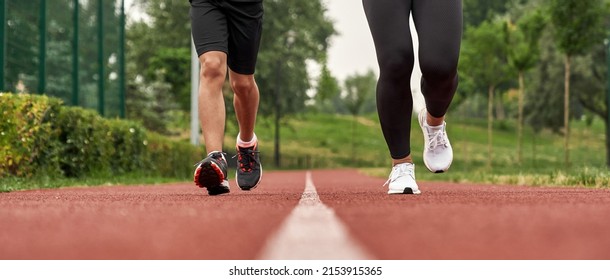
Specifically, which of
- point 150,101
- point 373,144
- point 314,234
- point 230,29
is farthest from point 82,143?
point 373,144

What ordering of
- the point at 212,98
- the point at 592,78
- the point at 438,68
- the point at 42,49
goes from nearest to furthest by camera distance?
the point at 438,68 < the point at 212,98 < the point at 42,49 < the point at 592,78

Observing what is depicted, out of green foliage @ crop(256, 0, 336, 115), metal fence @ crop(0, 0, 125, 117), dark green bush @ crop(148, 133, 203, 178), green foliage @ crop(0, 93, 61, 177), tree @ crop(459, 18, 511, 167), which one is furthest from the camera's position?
green foliage @ crop(256, 0, 336, 115)

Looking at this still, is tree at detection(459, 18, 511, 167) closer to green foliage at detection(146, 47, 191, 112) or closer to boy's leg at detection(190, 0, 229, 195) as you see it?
green foliage at detection(146, 47, 191, 112)

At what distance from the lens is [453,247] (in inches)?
89.1

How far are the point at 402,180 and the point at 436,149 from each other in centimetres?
71

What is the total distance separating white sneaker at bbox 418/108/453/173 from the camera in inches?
227

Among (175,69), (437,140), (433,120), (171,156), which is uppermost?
(175,69)

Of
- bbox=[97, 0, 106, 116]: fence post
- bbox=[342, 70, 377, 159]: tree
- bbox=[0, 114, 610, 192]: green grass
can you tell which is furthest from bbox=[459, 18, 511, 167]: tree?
bbox=[342, 70, 377, 159]: tree

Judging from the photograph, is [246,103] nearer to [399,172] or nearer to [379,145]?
[399,172]

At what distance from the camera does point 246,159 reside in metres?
6.34

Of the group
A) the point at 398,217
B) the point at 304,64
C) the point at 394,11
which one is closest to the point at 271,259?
the point at 398,217

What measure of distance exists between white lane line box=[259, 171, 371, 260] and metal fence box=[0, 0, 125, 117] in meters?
9.37

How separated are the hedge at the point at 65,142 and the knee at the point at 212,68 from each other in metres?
3.93

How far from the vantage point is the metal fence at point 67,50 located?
12.2 m
